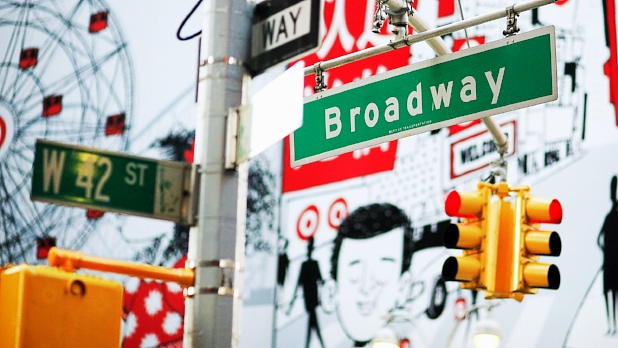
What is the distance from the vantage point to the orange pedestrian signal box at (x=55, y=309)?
415cm

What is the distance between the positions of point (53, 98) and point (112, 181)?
18710mm

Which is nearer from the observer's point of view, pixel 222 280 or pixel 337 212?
pixel 222 280

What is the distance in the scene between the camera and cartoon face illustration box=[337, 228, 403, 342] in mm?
17922

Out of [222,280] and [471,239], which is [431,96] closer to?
[222,280]

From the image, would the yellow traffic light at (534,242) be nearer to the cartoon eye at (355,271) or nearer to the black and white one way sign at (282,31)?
the black and white one way sign at (282,31)

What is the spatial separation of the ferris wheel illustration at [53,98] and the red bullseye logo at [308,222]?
457 centimetres

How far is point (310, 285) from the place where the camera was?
18.9 meters

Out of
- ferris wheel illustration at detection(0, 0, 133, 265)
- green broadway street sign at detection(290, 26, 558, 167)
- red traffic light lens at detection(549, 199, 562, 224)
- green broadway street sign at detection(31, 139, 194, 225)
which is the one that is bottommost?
green broadway street sign at detection(31, 139, 194, 225)

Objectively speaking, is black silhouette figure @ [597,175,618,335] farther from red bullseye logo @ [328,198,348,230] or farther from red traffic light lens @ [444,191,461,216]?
red traffic light lens @ [444,191,461,216]

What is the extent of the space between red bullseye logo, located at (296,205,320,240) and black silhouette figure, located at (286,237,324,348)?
15 cm

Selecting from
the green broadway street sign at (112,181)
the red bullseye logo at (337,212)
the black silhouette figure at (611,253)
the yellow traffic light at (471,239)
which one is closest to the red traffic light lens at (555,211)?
the yellow traffic light at (471,239)

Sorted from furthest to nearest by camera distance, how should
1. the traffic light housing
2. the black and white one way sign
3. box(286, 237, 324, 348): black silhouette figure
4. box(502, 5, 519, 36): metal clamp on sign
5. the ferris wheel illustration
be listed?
the ferris wheel illustration → box(286, 237, 324, 348): black silhouette figure → the traffic light housing → box(502, 5, 519, 36): metal clamp on sign → the black and white one way sign

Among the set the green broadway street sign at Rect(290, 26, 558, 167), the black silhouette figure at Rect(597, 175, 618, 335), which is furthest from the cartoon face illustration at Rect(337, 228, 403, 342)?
the green broadway street sign at Rect(290, 26, 558, 167)

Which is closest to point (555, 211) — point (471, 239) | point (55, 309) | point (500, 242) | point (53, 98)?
point (500, 242)
